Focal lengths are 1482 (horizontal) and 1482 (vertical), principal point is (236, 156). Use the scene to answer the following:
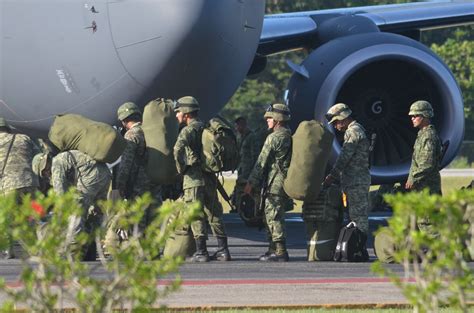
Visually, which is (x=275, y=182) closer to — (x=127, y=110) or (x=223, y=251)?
(x=223, y=251)

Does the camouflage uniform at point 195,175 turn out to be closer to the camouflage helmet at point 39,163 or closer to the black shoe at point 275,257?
the black shoe at point 275,257

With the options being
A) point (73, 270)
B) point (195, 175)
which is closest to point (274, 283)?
point (195, 175)

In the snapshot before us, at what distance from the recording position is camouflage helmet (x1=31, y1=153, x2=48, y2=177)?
50.5ft

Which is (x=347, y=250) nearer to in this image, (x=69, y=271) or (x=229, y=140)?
(x=229, y=140)

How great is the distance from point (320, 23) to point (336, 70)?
3484 mm

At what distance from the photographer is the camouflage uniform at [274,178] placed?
47.2 feet

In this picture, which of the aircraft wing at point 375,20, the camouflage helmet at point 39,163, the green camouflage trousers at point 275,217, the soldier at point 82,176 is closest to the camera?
the soldier at point 82,176

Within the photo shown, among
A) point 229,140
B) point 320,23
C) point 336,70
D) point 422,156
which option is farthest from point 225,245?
point 320,23

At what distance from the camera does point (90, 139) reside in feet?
44.7

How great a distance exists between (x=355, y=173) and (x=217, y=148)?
4.54ft

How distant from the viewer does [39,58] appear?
15016 millimetres

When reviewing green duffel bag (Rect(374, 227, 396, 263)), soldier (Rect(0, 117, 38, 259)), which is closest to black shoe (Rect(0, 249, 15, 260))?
soldier (Rect(0, 117, 38, 259))

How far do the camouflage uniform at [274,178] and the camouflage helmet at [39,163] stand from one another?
2.30m

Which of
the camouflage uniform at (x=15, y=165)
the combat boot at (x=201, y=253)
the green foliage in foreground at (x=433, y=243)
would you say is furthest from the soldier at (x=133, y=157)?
the green foliage in foreground at (x=433, y=243)
